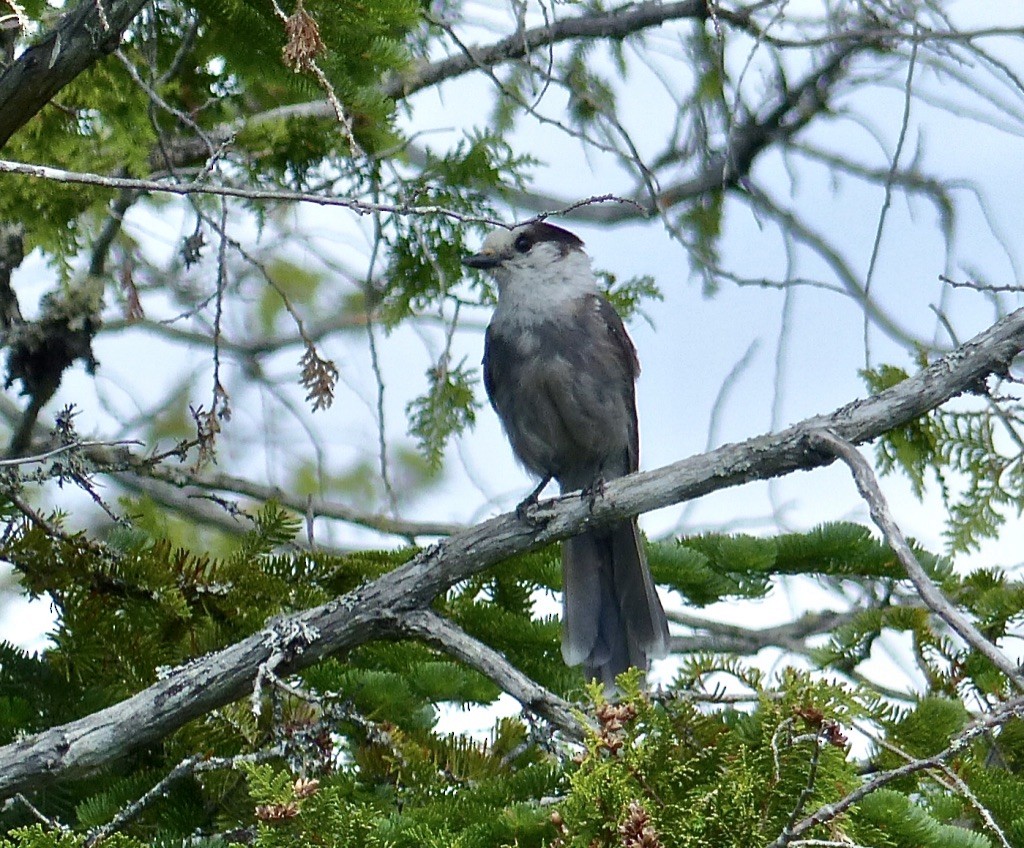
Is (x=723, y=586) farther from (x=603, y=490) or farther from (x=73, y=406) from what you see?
(x=73, y=406)

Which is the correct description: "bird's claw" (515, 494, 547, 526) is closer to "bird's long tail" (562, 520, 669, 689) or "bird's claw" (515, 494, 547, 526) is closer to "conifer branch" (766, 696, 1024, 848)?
"bird's long tail" (562, 520, 669, 689)

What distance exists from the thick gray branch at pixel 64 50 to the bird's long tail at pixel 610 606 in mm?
1956

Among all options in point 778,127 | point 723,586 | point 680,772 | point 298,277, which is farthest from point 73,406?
point 298,277

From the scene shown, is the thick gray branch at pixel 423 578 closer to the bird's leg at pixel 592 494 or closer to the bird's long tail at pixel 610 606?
the bird's leg at pixel 592 494

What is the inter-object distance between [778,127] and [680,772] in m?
3.61

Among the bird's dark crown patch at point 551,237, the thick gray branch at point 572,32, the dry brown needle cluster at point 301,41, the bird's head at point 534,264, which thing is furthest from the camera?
the bird's dark crown patch at point 551,237

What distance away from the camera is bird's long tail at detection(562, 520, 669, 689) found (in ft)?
Answer: 13.1

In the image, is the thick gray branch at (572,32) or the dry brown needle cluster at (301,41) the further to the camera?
the thick gray branch at (572,32)

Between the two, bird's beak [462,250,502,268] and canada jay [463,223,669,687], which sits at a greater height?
bird's beak [462,250,502,268]

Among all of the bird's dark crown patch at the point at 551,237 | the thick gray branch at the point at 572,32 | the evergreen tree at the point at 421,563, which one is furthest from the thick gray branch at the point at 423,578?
the bird's dark crown patch at the point at 551,237

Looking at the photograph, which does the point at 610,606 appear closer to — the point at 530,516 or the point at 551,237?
the point at 530,516

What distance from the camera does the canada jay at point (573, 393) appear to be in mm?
4281

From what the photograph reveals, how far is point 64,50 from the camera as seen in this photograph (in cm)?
279

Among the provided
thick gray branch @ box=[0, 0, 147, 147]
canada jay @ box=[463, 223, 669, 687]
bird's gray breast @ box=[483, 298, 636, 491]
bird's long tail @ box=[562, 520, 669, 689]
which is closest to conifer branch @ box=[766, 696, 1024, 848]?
thick gray branch @ box=[0, 0, 147, 147]
